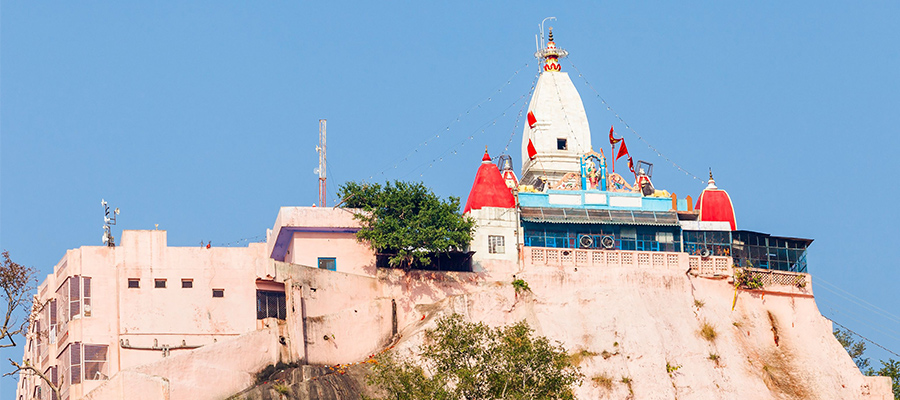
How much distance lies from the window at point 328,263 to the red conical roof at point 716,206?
70.0 feet

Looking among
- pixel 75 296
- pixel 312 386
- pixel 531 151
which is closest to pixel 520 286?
pixel 312 386

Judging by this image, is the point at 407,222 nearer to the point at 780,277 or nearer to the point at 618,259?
the point at 618,259

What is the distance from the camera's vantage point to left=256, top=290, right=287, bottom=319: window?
71188mm

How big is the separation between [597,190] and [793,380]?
14.6 metres

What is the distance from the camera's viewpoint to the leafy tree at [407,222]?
241 ft

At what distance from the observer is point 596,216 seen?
79.6m

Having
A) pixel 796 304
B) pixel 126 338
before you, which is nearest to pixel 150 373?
pixel 126 338

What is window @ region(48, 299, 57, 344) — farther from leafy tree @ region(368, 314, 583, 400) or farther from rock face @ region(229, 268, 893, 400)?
leafy tree @ region(368, 314, 583, 400)

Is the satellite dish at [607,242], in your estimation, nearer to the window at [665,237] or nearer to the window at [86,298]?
the window at [665,237]

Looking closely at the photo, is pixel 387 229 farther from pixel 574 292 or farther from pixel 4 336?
pixel 4 336

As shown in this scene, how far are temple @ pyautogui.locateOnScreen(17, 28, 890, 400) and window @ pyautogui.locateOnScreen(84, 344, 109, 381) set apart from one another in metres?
0.08

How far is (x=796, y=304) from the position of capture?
78500 mm

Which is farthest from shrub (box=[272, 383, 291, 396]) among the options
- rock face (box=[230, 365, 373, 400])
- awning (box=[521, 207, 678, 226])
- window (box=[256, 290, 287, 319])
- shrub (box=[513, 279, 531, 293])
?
awning (box=[521, 207, 678, 226])

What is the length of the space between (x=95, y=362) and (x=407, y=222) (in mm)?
16355
